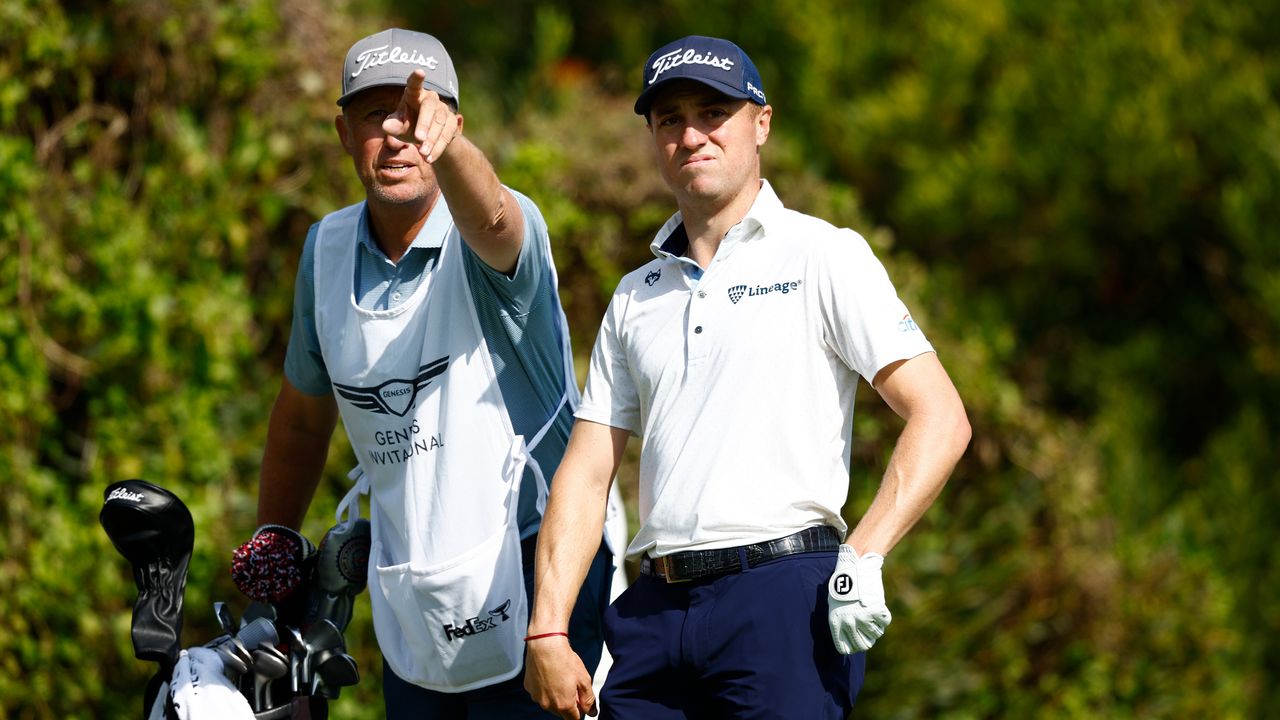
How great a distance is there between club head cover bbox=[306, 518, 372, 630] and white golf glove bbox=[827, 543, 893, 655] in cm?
130

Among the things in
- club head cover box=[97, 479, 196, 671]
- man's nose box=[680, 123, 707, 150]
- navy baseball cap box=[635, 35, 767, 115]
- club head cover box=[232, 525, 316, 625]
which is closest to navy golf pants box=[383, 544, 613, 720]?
club head cover box=[232, 525, 316, 625]

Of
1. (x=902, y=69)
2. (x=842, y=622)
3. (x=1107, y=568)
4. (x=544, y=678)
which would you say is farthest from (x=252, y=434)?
(x=902, y=69)

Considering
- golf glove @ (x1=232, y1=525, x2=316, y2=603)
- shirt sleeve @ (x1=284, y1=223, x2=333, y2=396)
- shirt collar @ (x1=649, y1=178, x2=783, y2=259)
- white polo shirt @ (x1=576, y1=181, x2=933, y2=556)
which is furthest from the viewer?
shirt sleeve @ (x1=284, y1=223, x2=333, y2=396)

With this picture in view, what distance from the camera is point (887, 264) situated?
23.4ft

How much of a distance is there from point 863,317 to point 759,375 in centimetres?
26

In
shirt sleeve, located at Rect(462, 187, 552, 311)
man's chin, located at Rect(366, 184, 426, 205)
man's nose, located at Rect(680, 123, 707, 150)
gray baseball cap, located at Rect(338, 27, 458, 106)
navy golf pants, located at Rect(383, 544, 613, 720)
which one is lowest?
navy golf pants, located at Rect(383, 544, 613, 720)

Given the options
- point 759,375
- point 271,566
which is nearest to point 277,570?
point 271,566

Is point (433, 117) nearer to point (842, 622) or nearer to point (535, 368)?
point (535, 368)

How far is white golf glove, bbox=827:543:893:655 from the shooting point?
2.91 m

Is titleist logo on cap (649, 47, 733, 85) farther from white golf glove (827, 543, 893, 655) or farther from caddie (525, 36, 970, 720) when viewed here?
white golf glove (827, 543, 893, 655)

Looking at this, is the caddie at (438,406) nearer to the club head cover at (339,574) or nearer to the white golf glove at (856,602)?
the club head cover at (339,574)

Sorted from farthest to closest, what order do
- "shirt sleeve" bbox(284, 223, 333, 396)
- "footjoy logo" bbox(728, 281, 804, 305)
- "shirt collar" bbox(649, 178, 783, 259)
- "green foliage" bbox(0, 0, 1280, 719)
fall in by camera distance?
"green foliage" bbox(0, 0, 1280, 719) → "shirt sleeve" bbox(284, 223, 333, 396) → "shirt collar" bbox(649, 178, 783, 259) → "footjoy logo" bbox(728, 281, 804, 305)

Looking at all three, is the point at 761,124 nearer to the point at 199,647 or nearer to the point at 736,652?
the point at 736,652

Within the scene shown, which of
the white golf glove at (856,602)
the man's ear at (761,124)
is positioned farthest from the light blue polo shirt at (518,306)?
the white golf glove at (856,602)
